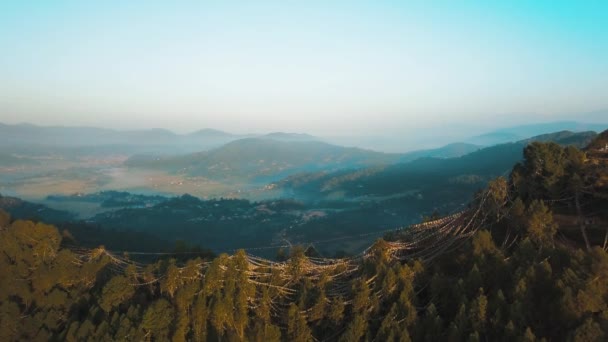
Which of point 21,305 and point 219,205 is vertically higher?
point 21,305

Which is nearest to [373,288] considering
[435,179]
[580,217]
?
[580,217]

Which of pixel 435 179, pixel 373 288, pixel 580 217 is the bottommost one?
pixel 435 179

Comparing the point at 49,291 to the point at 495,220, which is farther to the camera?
the point at 495,220

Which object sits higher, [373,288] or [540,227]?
[540,227]

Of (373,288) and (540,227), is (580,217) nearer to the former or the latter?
(540,227)

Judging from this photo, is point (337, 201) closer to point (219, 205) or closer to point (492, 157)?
point (219, 205)

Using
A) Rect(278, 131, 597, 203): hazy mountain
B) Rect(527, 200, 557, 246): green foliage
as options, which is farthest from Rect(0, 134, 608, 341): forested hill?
Rect(278, 131, 597, 203): hazy mountain

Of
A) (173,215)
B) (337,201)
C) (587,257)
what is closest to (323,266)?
(587,257)

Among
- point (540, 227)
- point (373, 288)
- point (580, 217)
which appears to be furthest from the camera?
point (580, 217)
